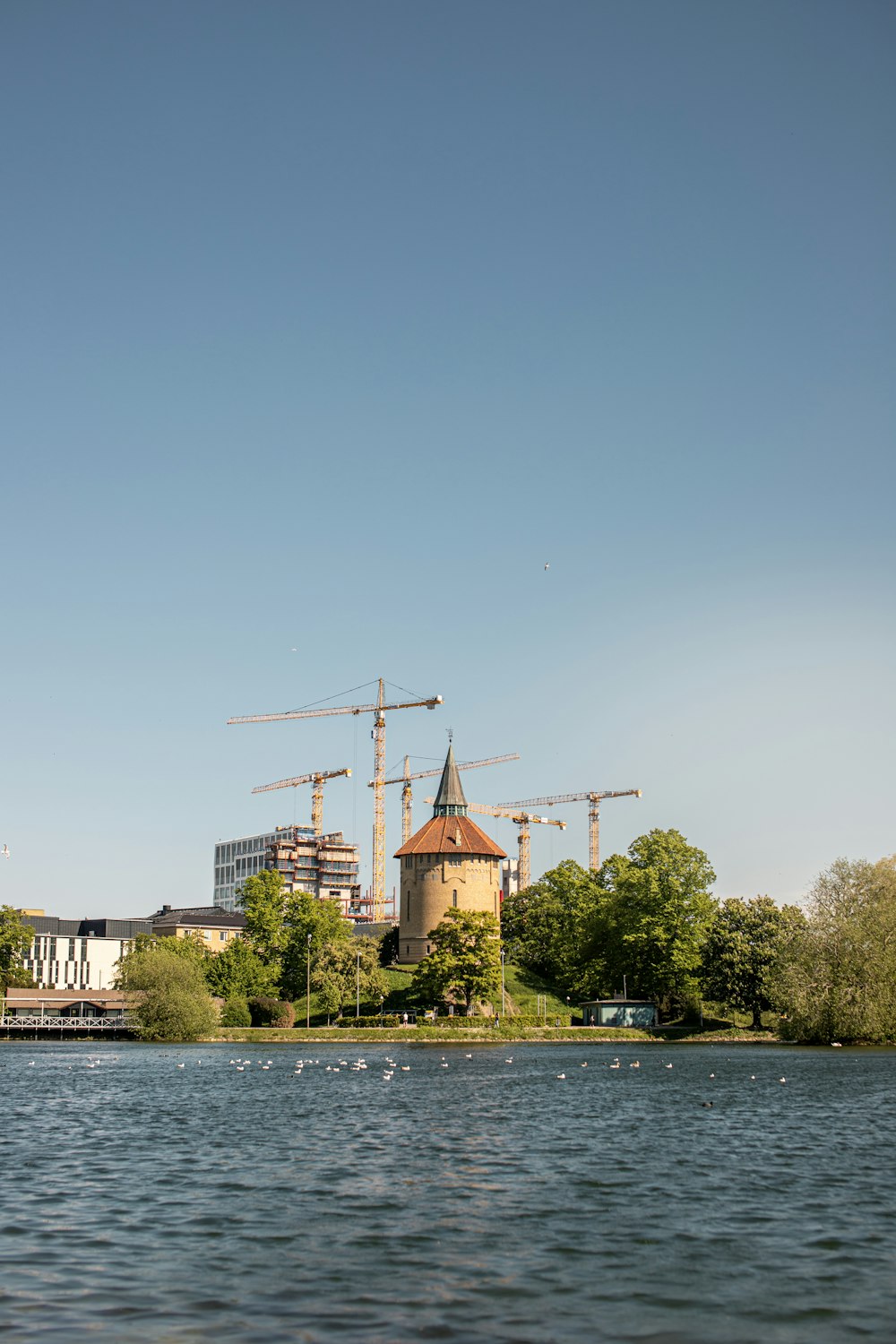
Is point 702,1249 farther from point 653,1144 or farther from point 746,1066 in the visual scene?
point 746,1066

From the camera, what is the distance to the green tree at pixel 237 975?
106250 mm

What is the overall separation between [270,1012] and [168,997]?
48.8ft

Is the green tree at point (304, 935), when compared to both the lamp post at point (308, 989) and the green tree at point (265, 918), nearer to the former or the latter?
the lamp post at point (308, 989)

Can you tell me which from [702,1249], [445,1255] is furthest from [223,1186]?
[702,1249]

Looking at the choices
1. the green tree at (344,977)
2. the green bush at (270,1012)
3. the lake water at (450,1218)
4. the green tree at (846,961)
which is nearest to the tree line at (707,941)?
the green tree at (846,961)

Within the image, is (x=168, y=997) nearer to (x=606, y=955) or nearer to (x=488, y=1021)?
(x=488, y=1021)

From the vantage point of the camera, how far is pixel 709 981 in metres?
98.5

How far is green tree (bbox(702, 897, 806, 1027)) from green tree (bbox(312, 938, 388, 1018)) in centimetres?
2718

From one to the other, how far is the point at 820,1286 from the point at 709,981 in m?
85.5

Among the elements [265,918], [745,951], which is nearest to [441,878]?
[265,918]

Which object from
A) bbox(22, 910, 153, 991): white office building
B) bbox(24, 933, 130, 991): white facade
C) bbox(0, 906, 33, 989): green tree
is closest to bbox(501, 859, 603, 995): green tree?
bbox(0, 906, 33, 989): green tree

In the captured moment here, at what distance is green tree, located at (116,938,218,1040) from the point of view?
3460 inches

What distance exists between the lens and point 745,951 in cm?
9706

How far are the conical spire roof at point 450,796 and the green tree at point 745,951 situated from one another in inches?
1440
